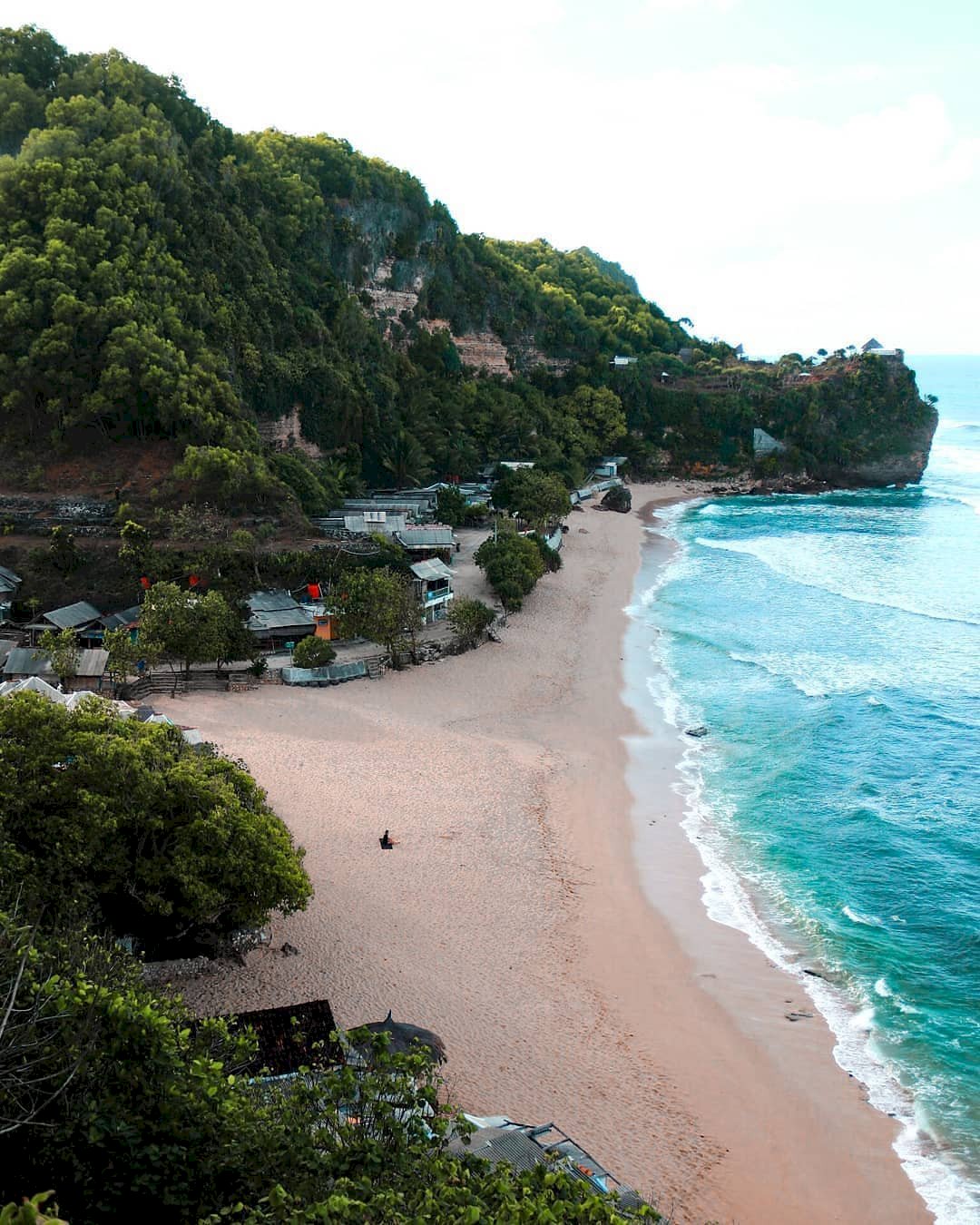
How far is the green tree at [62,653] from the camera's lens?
36625 mm

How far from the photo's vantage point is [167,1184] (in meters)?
12.0

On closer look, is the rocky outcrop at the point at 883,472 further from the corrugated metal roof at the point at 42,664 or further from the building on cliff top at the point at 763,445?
the corrugated metal roof at the point at 42,664

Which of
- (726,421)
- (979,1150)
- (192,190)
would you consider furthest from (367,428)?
(979,1150)

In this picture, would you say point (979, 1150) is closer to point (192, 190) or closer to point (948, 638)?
point (948, 638)

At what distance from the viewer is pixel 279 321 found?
6519 centimetres

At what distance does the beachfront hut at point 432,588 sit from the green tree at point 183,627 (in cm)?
1056

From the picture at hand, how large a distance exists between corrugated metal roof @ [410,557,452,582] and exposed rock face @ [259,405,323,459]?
57.8 feet

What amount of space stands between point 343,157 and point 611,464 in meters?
35.1

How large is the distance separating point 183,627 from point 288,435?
93.1 ft

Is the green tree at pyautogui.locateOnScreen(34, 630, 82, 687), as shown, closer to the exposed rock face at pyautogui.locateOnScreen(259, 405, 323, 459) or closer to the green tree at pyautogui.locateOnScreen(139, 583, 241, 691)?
the green tree at pyautogui.locateOnScreen(139, 583, 241, 691)

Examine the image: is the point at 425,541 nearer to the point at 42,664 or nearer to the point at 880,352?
the point at 42,664

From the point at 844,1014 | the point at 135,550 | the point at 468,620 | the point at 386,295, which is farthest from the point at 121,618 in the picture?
the point at 386,295

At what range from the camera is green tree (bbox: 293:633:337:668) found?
40.3 m

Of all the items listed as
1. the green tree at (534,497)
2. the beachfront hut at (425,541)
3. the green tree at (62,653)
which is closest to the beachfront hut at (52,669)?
the green tree at (62,653)
